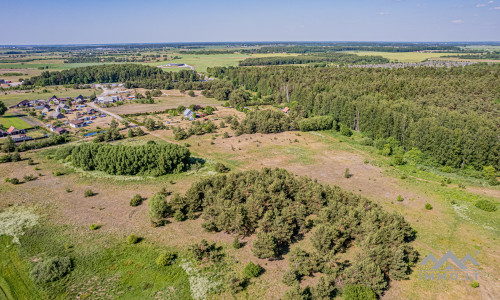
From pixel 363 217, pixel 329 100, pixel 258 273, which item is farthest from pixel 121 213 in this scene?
pixel 329 100

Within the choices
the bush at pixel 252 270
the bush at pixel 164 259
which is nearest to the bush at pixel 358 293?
the bush at pixel 252 270

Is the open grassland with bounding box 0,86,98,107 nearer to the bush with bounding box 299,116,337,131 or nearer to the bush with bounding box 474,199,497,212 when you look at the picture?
the bush with bounding box 299,116,337,131

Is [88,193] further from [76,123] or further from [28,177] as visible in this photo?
[76,123]

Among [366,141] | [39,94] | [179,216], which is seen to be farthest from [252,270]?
[39,94]

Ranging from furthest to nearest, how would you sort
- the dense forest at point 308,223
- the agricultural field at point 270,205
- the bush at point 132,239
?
the bush at point 132,239 → the agricultural field at point 270,205 → the dense forest at point 308,223

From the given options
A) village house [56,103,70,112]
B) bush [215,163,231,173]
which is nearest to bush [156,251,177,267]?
bush [215,163,231,173]

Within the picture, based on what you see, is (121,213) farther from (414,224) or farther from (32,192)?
(414,224)

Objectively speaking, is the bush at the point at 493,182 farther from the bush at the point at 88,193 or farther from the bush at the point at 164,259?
the bush at the point at 88,193
